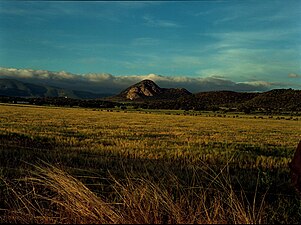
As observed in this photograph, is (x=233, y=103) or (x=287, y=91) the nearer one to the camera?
(x=287, y=91)

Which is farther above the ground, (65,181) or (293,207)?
(65,181)

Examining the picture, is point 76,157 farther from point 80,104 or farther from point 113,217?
point 80,104

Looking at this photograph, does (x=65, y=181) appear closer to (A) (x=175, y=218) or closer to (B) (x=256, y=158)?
(A) (x=175, y=218)

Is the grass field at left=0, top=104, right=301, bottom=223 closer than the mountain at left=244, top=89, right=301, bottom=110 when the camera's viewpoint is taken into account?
Yes

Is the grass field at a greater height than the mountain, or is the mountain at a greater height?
the mountain

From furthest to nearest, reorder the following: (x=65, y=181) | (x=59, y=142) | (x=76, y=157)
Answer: (x=59, y=142) < (x=76, y=157) < (x=65, y=181)

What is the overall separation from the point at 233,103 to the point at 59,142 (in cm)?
16331

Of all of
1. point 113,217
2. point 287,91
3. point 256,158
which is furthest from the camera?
point 287,91

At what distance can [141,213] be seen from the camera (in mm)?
4039

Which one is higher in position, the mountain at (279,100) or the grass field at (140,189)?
the mountain at (279,100)

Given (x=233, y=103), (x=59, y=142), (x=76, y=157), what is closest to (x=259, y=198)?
(x=76, y=157)

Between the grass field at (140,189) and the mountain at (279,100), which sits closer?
the grass field at (140,189)

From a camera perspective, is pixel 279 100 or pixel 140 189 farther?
pixel 279 100

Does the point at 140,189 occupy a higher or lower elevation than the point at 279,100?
lower
